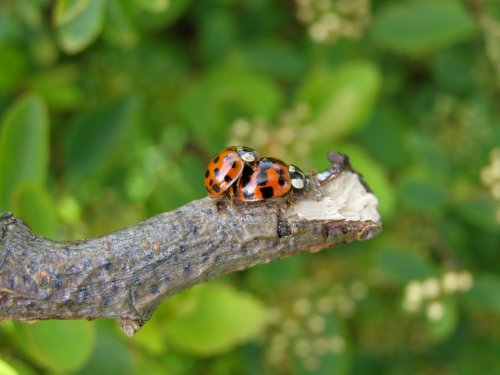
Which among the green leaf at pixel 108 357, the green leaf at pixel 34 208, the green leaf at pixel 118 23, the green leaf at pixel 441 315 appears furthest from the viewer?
the green leaf at pixel 441 315

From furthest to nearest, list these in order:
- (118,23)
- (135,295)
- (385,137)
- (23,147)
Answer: (385,137)
(118,23)
(23,147)
(135,295)

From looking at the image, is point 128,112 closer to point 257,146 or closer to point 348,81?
point 257,146

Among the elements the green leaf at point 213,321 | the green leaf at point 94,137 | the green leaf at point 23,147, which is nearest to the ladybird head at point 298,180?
the green leaf at point 23,147

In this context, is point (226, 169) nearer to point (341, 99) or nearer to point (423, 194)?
point (341, 99)

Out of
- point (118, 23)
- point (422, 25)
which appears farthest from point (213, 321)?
point (422, 25)

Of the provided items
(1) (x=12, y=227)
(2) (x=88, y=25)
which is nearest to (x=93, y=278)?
(1) (x=12, y=227)

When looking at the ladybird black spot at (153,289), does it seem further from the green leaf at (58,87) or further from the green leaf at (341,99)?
the green leaf at (58,87)

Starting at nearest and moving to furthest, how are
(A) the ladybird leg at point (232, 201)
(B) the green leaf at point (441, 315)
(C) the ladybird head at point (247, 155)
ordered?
(A) the ladybird leg at point (232, 201)
(C) the ladybird head at point (247, 155)
(B) the green leaf at point (441, 315)

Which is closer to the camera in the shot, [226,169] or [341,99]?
[226,169]
